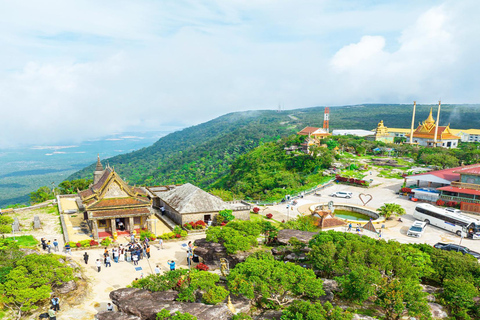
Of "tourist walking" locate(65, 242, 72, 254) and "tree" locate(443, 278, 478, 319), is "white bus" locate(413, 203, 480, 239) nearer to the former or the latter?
"tree" locate(443, 278, 478, 319)

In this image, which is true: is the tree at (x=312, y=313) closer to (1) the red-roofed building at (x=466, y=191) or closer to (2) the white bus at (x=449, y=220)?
(2) the white bus at (x=449, y=220)

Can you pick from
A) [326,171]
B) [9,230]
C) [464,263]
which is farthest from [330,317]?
[326,171]

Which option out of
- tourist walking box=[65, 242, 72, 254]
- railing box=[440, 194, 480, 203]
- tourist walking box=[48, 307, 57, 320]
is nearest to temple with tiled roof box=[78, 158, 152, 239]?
tourist walking box=[65, 242, 72, 254]

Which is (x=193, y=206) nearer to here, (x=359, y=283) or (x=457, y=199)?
(x=359, y=283)

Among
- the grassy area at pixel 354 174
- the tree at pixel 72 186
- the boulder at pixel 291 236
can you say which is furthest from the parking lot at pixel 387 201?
the tree at pixel 72 186

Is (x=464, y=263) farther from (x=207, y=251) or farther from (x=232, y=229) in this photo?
(x=207, y=251)

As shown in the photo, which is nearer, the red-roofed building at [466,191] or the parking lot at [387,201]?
the parking lot at [387,201]
